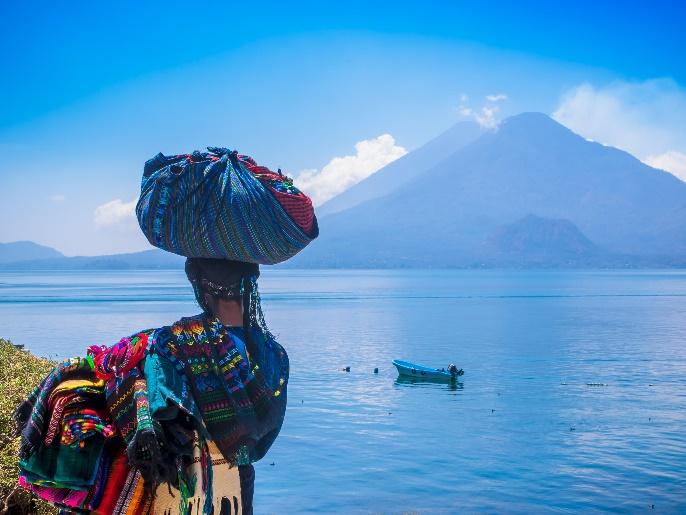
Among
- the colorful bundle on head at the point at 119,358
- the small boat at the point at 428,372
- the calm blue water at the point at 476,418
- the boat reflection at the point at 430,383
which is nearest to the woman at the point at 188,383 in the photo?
the colorful bundle on head at the point at 119,358

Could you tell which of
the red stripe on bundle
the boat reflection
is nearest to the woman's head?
the red stripe on bundle

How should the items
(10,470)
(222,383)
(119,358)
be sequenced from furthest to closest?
1. (10,470)
2. (222,383)
3. (119,358)

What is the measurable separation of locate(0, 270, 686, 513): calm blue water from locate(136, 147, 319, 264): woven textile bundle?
18177mm

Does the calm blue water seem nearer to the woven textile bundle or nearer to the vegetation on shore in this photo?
the vegetation on shore

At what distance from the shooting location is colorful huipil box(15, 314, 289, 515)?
245 cm

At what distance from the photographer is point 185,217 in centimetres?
270

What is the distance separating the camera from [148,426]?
237 cm

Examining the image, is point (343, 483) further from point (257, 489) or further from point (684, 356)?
point (684, 356)

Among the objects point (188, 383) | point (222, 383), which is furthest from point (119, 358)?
point (222, 383)

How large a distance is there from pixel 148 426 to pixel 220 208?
761mm

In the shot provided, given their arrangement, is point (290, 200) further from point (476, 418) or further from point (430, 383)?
point (430, 383)

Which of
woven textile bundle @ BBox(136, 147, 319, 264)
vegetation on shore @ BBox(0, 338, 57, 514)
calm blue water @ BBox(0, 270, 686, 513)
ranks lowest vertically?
calm blue water @ BBox(0, 270, 686, 513)

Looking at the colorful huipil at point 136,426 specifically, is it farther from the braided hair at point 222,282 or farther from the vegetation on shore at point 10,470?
the vegetation on shore at point 10,470

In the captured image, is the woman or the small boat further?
the small boat
